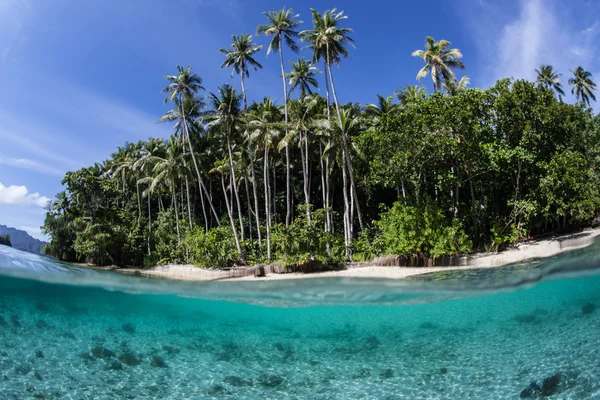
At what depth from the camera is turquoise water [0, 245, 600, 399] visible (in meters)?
11.6

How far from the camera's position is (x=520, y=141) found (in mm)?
21344

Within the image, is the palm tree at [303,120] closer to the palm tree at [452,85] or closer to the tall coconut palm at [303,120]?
the tall coconut palm at [303,120]

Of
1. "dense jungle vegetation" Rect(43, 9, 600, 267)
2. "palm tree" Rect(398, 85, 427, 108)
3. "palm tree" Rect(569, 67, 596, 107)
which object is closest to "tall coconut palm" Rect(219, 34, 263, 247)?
"dense jungle vegetation" Rect(43, 9, 600, 267)

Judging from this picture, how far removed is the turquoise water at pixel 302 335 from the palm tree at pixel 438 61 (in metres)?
18.3

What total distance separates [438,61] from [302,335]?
24.2 m

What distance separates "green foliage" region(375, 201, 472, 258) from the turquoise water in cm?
228

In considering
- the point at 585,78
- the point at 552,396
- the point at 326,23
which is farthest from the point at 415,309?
the point at 585,78

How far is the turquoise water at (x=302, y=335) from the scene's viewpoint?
11609mm

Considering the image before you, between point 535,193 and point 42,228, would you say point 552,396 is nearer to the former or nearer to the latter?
point 535,193

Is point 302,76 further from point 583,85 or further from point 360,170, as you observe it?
point 583,85

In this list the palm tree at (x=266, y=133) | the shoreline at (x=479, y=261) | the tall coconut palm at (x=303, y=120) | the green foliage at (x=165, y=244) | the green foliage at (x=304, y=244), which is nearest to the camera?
the shoreline at (x=479, y=261)

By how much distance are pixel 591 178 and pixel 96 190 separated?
38.9 m

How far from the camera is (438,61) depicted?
101 feet

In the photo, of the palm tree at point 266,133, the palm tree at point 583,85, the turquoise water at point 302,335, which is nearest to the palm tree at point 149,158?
the palm tree at point 266,133
